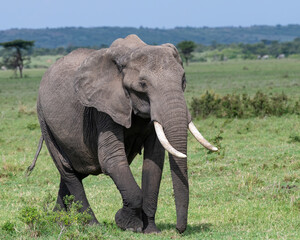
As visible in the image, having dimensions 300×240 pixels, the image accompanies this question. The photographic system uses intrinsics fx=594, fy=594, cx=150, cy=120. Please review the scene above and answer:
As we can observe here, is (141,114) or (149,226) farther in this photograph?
(149,226)

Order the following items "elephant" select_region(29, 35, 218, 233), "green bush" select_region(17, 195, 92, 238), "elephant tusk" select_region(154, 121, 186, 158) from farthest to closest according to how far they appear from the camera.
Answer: "green bush" select_region(17, 195, 92, 238)
"elephant" select_region(29, 35, 218, 233)
"elephant tusk" select_region(154, 121, 186, 158)

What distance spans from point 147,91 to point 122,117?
0.38 meters

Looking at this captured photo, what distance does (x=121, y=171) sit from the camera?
5492 millimetres

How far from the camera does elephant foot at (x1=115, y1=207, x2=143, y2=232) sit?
559 centimetres

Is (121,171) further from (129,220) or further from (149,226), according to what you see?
(149,226)

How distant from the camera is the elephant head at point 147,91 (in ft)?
16.2

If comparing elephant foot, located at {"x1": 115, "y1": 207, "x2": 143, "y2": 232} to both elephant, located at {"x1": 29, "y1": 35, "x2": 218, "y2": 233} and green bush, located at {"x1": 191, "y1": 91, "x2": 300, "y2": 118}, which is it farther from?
green bush, located at {"x1": 191, "y1": 91, "x2": 300, "y2": 118}

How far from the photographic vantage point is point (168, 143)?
4801mm

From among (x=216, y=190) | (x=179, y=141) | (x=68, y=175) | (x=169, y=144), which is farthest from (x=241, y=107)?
(x=169, y=144)

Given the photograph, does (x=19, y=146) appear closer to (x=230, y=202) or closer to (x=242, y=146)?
(x=242, y=146)

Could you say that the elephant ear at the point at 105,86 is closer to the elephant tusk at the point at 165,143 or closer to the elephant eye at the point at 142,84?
the elephant eye at the point at 142,84

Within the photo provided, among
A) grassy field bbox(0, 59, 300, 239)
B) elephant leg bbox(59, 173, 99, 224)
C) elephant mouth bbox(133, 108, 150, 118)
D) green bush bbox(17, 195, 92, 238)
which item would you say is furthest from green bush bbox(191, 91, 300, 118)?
elephant mouth bbox(133, 108, 150, 118)

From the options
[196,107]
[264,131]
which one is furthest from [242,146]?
[196,107]

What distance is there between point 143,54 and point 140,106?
0.46 metres
